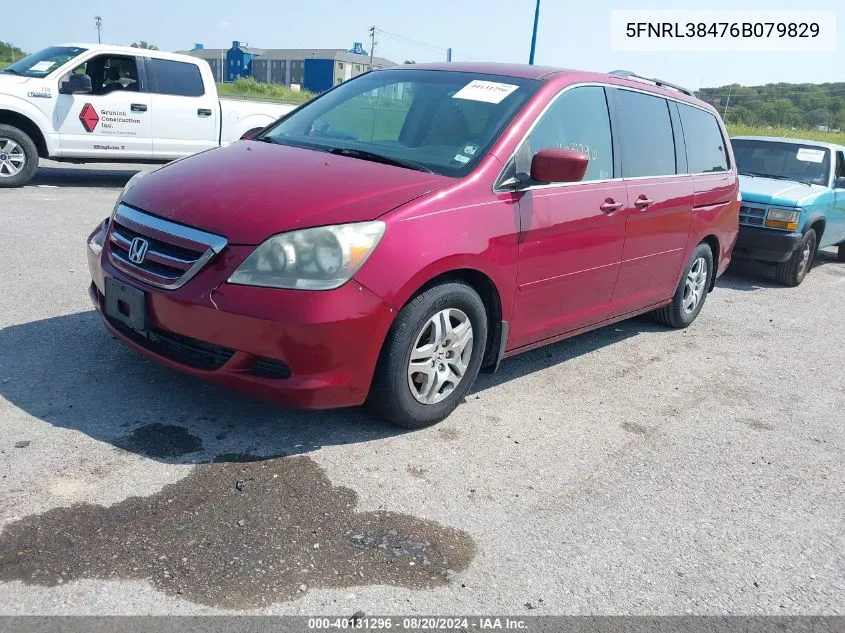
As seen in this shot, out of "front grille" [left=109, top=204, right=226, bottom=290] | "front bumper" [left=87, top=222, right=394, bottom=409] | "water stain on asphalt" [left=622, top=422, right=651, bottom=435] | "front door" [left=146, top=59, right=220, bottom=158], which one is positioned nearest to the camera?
"front bumper" [left=87, top=222, right=394, bottom=409]

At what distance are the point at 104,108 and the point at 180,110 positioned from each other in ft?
3.47

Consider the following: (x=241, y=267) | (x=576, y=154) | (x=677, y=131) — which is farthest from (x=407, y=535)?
(x=677, y=131)

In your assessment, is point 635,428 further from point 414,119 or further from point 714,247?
point 714,247

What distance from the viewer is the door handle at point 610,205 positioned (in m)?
4.77

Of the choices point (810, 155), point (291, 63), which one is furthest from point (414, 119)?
point (291, 63)

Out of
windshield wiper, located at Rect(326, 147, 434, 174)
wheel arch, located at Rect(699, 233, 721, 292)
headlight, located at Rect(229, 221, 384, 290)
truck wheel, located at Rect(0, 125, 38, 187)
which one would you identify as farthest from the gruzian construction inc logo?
headlight, located at Rect(229, 221, 384, 290)

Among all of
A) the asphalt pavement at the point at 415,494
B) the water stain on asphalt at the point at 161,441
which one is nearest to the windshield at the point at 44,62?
the asphalt pavement at the point at 415,494

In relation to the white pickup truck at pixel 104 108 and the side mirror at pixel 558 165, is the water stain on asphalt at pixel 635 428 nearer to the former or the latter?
the side mirror at pixel 558 165

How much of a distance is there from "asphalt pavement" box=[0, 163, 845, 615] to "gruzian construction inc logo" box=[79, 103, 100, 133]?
576 cm

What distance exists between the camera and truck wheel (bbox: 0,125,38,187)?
987 cm

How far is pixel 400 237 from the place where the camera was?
357 cm

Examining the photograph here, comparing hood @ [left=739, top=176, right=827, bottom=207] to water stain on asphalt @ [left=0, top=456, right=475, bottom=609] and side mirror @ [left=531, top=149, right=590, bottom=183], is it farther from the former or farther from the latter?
water stain on asphalt @ [left=0, top=456, right=475, bottom=609]

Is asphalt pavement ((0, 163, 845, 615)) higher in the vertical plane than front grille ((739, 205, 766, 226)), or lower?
lower

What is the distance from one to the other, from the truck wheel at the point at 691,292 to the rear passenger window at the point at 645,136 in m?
0.91
